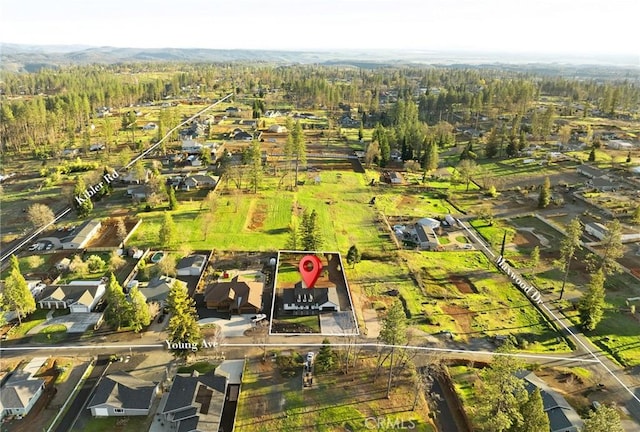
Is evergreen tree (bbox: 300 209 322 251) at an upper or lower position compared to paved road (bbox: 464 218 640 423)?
upper

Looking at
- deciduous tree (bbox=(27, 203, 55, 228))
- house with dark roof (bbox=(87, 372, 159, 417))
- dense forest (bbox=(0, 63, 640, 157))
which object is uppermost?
dense forest (bbox=(0, 63, 640, 157))

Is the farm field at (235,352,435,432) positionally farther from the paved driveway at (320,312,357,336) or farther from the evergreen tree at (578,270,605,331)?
the evergreen tree at (578,270,605,331)

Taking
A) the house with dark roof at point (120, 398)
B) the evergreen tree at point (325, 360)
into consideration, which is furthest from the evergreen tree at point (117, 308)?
the evergreen tree at point (325, 360)

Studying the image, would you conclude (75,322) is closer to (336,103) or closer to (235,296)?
(235,296)

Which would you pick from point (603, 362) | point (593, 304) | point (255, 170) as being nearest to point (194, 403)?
point (603, 362)

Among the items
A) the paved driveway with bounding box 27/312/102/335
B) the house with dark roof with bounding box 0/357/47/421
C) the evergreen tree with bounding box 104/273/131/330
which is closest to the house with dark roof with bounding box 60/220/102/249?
the paved driveway with bounding box 27/312/102/335

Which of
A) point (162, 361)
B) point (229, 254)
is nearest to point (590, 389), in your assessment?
point (162, 361)

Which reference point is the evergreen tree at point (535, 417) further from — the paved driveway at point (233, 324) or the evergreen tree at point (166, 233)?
the evergreen tree at point (166, 233)
